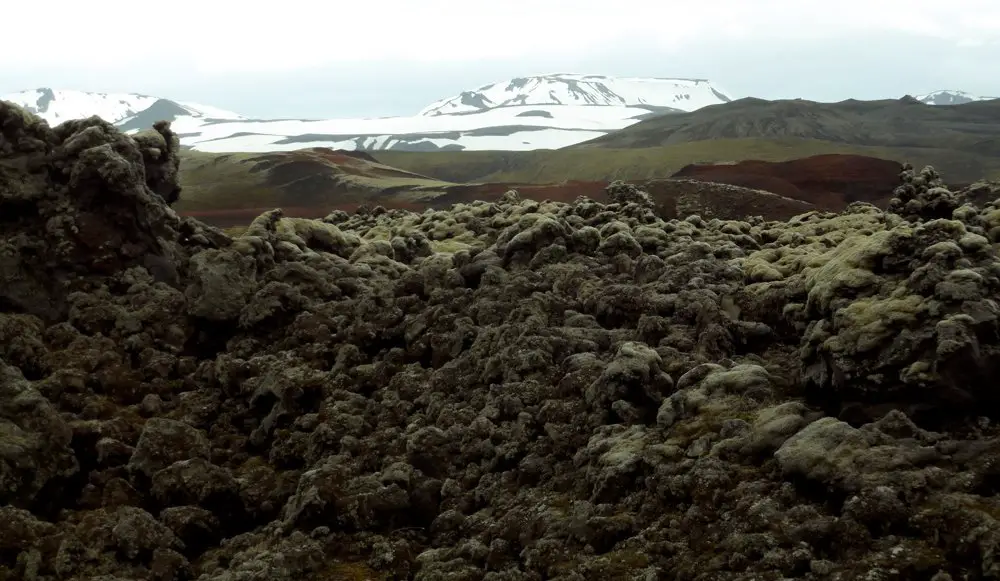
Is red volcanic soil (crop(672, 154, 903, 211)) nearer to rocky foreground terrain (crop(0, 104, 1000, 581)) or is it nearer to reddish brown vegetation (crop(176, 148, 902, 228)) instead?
reddish brown vegetation (crop(176, 148, 902, 228))

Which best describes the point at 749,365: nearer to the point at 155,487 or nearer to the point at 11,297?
the point at 155,487

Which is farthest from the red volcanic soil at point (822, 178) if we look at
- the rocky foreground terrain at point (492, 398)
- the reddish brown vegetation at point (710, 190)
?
the rocky foreground terrain at point (492, 398)

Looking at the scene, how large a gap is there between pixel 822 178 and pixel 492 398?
74.3 meters

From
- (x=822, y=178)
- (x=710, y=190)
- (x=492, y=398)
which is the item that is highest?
(x=822, y=178)

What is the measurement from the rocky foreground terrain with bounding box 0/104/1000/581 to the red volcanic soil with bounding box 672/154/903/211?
4848 cm

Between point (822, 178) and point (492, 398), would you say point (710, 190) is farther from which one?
point (492, 398)

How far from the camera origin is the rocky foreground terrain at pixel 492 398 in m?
11.4

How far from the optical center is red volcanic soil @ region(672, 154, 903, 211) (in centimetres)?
7344

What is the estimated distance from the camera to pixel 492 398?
17.3m

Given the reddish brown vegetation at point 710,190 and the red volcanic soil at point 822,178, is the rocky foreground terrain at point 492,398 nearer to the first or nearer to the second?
the reddish brown vegetation at point 710,190

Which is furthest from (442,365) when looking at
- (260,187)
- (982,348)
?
(260,187)

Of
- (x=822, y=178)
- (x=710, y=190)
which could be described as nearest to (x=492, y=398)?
(x=710, y=190)

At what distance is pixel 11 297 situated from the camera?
74.6 feet

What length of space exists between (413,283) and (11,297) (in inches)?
468
